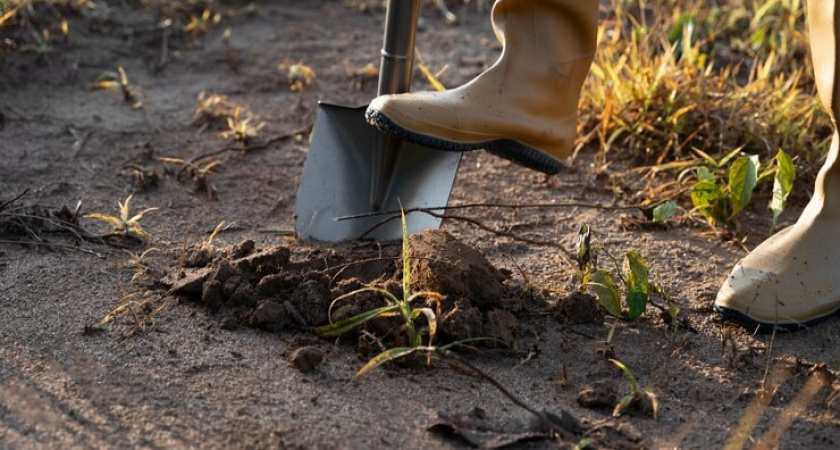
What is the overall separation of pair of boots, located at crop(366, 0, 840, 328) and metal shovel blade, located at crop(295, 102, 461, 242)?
21cm

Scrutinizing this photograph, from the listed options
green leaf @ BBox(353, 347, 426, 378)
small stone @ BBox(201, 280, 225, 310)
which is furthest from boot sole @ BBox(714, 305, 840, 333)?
small stone @ BBox(201, 280, 225, 310)

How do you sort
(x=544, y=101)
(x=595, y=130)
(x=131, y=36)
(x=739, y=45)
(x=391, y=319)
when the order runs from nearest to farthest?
(x=391, y=319) → (x=544, y=101) → (x=595, y=130) → (x=739, y=45) → (x=131, y=36)

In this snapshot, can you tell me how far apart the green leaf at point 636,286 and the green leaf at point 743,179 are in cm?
56

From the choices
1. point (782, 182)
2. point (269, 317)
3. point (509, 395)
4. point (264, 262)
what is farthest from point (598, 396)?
point (782, 182)

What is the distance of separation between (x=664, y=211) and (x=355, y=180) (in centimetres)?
83

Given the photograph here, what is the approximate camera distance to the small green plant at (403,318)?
77.5 inches

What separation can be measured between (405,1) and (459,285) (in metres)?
0.81

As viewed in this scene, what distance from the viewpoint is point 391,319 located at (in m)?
2.13

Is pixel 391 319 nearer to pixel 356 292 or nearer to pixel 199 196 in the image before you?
pixel 356 292

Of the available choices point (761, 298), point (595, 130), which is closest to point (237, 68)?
point (595, 130)

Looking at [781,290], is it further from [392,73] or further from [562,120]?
[392,73]

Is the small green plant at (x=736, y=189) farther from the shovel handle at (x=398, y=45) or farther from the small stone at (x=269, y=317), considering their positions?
the small stone at (x=269, y=317)

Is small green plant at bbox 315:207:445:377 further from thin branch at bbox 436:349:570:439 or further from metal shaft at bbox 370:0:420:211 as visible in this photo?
metal shaft at bbox 370:0:420:211

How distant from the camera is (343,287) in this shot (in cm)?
225
